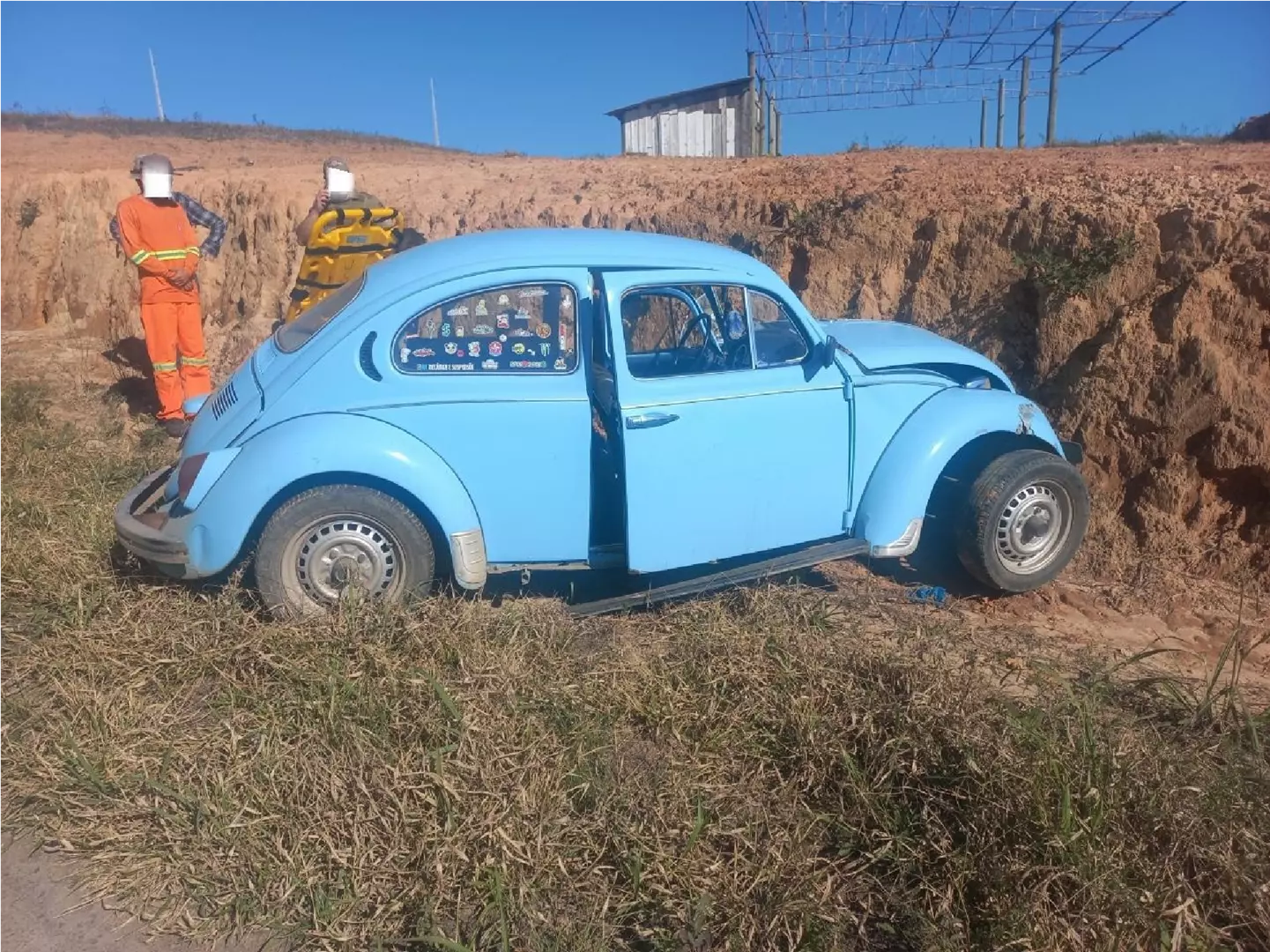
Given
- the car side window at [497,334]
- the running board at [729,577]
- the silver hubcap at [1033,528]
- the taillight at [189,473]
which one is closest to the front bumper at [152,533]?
the taillight at [189,473]

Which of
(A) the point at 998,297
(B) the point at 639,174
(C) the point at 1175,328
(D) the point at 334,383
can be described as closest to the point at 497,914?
(D) the point at 334,383

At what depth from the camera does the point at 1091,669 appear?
3.88 meters

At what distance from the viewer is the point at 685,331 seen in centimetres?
521

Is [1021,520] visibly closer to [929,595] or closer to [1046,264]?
[929,595]

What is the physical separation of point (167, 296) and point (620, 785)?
21.9ft

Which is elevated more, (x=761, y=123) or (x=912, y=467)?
(x=761, y=123)

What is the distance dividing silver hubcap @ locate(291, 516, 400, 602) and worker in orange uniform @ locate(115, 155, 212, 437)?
4.20 m

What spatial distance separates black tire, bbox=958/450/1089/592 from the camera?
4828 millimetres

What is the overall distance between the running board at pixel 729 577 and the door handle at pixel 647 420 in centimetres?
78

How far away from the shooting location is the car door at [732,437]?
4309mm

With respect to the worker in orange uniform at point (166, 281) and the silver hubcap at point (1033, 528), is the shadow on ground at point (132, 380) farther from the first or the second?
the silver hubcap at point (1033, 528)

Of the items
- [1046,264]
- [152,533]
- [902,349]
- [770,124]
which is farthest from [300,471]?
[770,124]

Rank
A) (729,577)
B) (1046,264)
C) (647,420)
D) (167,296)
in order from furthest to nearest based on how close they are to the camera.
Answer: (167,296), (1046,264), (729,577), (647,420)

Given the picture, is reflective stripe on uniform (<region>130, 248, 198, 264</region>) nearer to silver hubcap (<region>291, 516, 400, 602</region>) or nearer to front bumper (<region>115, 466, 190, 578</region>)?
front bumper (<region>115, 466, 190, 578</region>)
